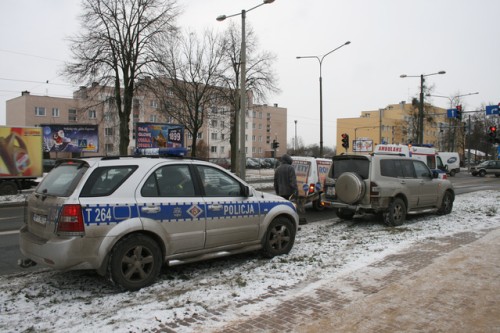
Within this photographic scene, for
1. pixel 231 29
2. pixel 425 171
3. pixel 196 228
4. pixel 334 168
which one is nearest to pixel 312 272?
pixel 196 228

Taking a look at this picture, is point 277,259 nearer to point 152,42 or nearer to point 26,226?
point 26,226

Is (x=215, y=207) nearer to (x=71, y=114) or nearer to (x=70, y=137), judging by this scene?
(x=70, y=137)

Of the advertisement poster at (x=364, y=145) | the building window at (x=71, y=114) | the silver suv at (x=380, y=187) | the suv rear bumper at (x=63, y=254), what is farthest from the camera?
the building window at (x=71, y=114)

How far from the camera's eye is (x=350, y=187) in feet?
32.7

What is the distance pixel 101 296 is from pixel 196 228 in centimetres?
143

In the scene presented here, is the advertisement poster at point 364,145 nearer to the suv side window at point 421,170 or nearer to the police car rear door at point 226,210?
the suv side window at point 421,170

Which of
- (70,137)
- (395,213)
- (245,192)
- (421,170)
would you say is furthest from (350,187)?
(70,137)

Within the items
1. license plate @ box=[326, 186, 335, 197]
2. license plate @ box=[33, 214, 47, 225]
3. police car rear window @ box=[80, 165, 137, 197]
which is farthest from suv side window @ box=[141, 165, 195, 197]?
license plate @ box=[326, 186, 335, 197]

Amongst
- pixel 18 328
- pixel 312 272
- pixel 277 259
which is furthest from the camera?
pixel 277 259

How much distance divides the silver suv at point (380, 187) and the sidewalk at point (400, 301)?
3390 mm

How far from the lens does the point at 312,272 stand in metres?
5.83

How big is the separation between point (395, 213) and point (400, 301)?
5903mm

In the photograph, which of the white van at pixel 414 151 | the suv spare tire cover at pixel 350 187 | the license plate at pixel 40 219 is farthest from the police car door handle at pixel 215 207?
the white van at pixel 414 151

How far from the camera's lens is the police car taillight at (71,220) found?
4.67m
